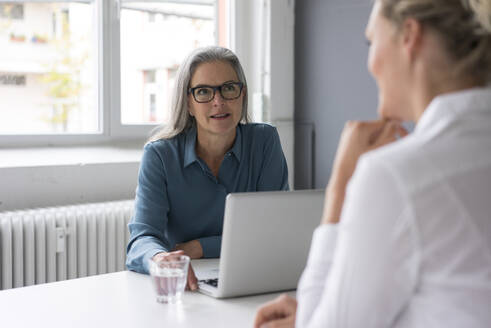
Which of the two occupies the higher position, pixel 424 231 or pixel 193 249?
pixel 424 231

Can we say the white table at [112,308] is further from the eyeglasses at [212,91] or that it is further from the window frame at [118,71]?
the window frame at [118,71]

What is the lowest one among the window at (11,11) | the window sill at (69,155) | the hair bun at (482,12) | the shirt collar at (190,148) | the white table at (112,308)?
the white table at (112,308)

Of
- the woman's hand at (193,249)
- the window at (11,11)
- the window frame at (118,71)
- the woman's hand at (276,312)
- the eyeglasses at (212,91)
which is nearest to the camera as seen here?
the woman's hand at (276,312)

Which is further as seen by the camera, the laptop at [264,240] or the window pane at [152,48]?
the window pane at [152,48]

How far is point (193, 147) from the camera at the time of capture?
2055mm

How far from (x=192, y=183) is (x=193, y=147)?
121 millimetres

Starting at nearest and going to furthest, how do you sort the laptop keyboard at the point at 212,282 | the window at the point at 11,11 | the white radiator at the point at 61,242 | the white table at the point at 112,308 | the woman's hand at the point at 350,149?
the woman's hand at the point at 350,149
the white table at the point at 112,308
the laptop keyboard at the point at 212,282
the white radiator at the point at 61,242
the window at the point at 11,11

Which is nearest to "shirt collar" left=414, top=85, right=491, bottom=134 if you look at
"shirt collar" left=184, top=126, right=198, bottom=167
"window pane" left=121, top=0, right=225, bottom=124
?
"shirt collar" left=184, top=126, right=198, bottom=167

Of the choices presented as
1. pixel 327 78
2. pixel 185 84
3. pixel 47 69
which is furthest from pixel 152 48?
pixel 185 84

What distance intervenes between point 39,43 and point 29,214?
879 millimetres

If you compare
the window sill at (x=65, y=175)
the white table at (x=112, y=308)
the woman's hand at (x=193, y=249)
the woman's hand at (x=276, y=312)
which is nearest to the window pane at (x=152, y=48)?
the window sill at (x=65, y=175)

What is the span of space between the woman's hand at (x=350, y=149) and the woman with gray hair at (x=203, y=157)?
0.95m

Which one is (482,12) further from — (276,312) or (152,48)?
(152,48)

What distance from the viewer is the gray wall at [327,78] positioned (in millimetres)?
3408
